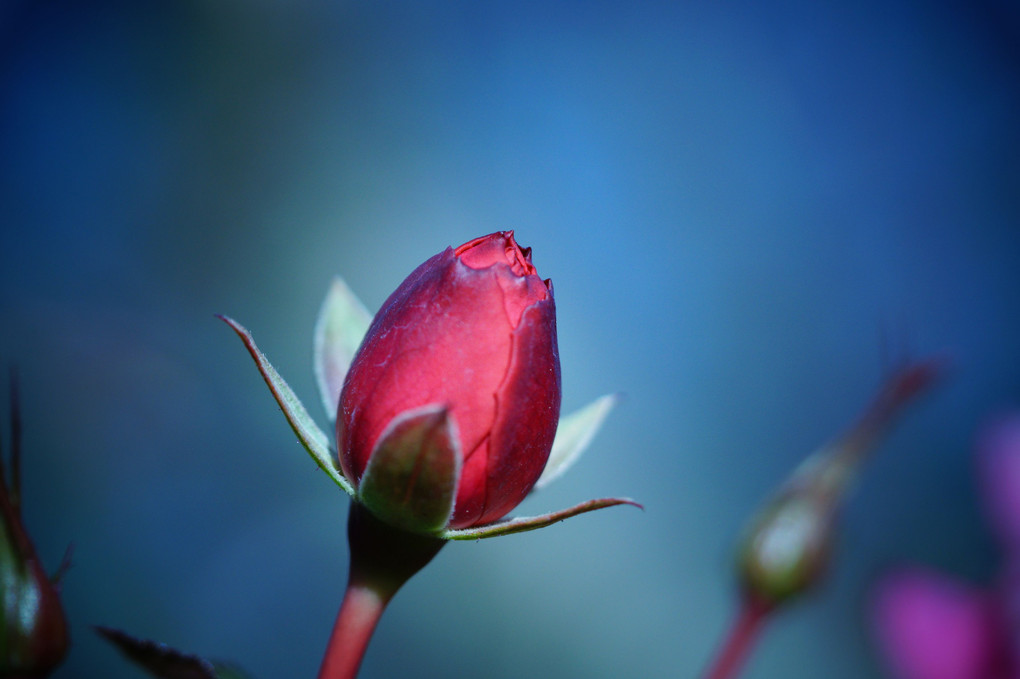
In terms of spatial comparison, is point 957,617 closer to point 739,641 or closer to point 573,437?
point 739,641

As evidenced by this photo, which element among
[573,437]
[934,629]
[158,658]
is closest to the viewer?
[158,658]

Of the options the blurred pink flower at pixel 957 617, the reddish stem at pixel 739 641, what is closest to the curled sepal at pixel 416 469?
the reddish stem at pixel 739 641

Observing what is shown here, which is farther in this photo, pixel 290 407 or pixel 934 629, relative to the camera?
pixel 934 629

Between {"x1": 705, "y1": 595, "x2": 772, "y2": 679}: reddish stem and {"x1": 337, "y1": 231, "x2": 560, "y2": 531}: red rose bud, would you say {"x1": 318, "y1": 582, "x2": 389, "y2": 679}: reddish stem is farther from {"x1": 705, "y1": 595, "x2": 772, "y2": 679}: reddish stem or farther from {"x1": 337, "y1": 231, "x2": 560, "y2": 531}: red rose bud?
{"x1": 705, "y1": 595, "x2": 772, "y2": 679}: reddish stem

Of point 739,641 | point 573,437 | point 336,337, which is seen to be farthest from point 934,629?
point 336,337

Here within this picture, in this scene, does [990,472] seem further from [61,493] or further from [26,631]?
[61,493]

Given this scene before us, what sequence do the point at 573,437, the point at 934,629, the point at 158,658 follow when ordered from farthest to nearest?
the point at 934,629, the point at 573,437, the point at 158,658
